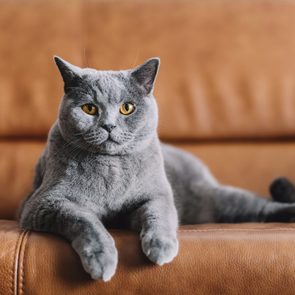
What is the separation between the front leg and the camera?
996 mm

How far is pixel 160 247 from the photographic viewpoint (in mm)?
998

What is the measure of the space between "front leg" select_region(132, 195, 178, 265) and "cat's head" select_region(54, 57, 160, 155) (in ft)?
0.47

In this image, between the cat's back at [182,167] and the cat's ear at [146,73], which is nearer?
the cat's ear at [146,73]

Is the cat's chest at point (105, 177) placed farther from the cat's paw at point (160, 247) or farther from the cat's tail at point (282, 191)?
the cat's tail at point (282, 191)

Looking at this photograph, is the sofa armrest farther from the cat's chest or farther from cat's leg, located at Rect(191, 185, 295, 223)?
cat's leg, located at Rect(191, 185, 295, 223)

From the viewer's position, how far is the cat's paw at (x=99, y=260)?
96 centimetres

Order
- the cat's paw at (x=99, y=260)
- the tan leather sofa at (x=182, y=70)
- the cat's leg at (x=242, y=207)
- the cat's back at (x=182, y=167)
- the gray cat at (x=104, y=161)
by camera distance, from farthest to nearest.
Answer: the tan leather sofa at (x=182, y=70), the cat's back at (x=182, y=167), the cat's leg at (x=242, y=207), the gray cat at (x=104, y=161), the cat's paw at (x=99, y=260)

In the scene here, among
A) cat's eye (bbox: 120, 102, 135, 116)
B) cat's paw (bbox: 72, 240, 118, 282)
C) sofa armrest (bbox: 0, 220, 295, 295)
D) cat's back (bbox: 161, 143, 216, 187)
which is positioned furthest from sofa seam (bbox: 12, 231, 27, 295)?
cat's back (bbox: 161, 143, 216, 187)

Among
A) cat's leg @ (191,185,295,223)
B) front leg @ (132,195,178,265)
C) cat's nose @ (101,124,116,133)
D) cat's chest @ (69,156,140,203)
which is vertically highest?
cat's nose @ (101,124,116,133)

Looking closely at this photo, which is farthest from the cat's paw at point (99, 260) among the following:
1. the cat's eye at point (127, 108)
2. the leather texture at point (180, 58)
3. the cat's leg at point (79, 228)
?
the leather texture at point (180, 58)

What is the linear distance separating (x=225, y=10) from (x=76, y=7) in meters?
0.51

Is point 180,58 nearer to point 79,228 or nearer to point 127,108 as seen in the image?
point 127,108

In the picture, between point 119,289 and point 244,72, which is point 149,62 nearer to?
point 119,289

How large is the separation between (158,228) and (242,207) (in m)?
0.48
